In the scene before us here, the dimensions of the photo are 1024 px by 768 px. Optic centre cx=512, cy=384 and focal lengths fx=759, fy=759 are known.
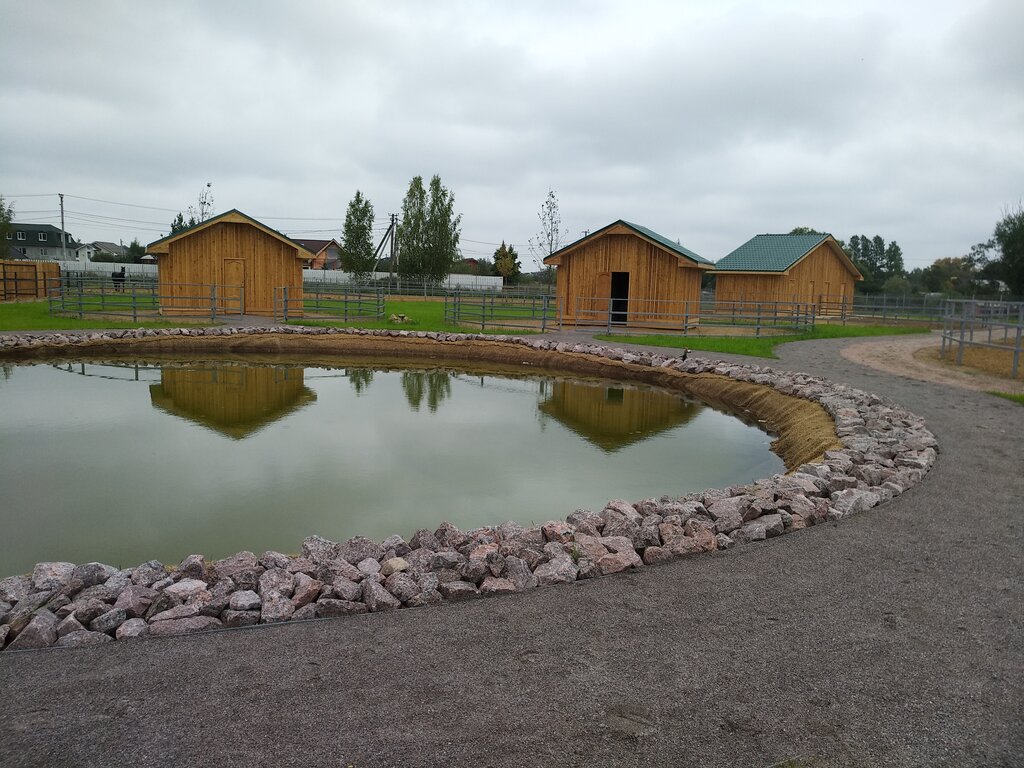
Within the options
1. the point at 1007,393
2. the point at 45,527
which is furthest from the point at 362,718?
the point at 1007,393

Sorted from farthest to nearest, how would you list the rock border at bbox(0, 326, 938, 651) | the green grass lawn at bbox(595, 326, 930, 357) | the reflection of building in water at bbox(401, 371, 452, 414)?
the green grass lawn at bbox(595, 326, 930, 357)
the reflection of building in water at bbox(401, 371, 452, 414)
the rock border at bbox(0, 326, 938, 651)

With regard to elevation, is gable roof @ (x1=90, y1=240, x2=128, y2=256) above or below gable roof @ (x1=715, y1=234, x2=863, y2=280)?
above

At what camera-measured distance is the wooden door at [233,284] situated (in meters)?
23.3

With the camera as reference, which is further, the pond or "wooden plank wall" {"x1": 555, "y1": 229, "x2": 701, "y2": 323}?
"wooden plank wall" {"x1": 555, "y1": 229, "x2": 701, "y2": 323}

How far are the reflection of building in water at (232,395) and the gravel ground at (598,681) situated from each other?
20.8ft

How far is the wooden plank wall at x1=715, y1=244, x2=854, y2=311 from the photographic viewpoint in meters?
27.1

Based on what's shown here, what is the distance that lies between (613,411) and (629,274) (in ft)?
37.9

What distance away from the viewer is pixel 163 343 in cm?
1695

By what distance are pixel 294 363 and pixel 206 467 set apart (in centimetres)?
916

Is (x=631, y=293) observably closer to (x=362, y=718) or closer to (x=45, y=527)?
(x=45, y=527)

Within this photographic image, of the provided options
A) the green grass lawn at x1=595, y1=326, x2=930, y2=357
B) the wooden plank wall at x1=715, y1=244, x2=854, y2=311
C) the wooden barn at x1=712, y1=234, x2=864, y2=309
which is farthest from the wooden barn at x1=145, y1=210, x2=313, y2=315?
the wooden barn at x1=712, y1=234, x2=864, y2=309

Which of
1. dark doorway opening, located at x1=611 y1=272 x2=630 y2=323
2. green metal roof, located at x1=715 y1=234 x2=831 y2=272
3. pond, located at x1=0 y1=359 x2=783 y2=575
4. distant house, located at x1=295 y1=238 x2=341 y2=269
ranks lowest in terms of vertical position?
pond, located at x1=0 y1=359 x2=783 y2=575

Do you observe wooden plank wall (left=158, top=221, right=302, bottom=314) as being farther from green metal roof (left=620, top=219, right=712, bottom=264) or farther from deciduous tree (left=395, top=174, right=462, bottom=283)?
deciduous tree (left=395, top=174, right=462, bottom=283)

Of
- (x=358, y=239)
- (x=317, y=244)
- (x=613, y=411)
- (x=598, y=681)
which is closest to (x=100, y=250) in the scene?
(x=317, y=244)
